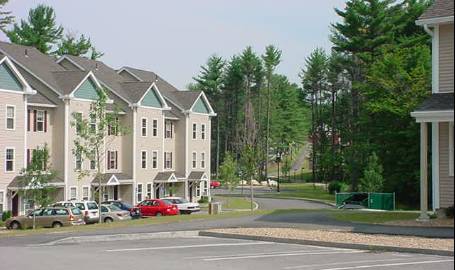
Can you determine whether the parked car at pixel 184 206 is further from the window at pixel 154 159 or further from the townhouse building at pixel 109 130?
the window at pixel 154 159

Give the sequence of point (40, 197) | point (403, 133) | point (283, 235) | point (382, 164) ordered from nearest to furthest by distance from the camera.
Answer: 1. point (283, 235)
2. point (40, 197)
3. point (403, 133)
4. point (382, 164)

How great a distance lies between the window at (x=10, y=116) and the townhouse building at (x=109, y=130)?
65 millimetres

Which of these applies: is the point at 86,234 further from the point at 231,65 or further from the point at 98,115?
the point at 231,65

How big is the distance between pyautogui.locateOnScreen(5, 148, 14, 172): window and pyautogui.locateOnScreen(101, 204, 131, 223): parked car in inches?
288

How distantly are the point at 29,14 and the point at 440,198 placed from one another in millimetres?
83313

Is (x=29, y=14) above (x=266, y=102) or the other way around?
above

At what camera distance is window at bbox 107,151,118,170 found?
2255 inches

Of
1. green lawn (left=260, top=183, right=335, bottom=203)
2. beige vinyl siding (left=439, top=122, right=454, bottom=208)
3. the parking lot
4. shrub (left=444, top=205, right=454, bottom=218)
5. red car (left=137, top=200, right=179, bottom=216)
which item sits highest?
beige vinyl siding (left=439, top=122, right=454, bottom=208)

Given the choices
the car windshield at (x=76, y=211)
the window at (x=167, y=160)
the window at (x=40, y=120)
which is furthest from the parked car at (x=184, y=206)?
the window at (x=167, y=160)

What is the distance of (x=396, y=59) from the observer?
179 ft

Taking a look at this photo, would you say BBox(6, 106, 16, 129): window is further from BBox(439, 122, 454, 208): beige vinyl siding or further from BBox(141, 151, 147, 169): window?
BBox(439, 122, 454, 208): beige vinyl siding

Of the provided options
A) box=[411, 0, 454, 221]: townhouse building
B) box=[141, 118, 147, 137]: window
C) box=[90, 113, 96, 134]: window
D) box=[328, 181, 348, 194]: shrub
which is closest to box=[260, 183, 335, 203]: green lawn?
box=[328, 181, 348, 194]: shrub

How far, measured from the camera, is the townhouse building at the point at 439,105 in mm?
24516

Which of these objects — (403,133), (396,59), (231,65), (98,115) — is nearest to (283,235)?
(98,115)
